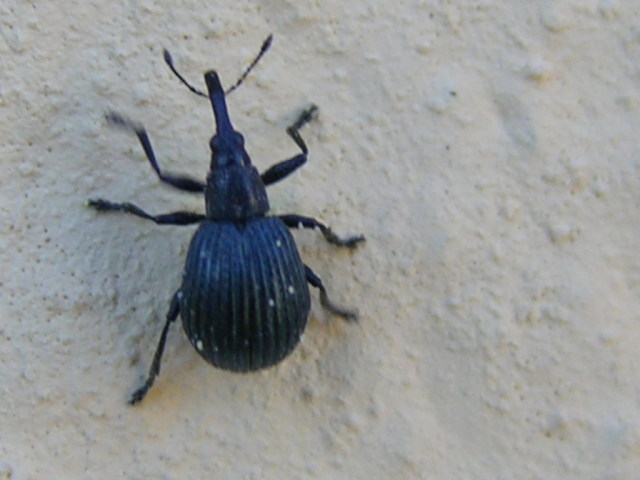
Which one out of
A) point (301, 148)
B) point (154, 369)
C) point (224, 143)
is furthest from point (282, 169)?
point (154, 369)

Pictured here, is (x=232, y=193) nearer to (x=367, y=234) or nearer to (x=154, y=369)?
(x=367, y=234)

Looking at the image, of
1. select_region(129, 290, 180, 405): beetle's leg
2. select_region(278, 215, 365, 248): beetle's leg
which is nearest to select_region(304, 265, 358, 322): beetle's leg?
select_region(278, 215, 365, 248): beetle's leg

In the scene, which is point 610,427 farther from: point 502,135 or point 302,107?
point 302,107

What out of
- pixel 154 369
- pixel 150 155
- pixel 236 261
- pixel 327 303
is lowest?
pixel 154 369

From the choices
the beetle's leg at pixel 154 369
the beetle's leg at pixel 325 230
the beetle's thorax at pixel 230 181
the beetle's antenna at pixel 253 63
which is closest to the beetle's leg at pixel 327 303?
the beetle's leg at pixel 325 230

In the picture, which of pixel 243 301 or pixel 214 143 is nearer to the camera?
pixel 243 301

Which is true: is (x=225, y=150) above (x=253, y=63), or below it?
below

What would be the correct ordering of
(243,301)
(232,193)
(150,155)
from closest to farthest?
(243,301), (150,155), (232,193)
